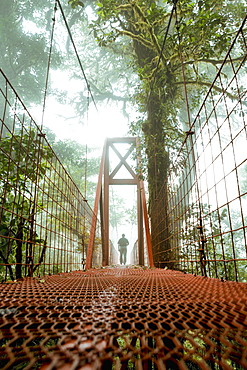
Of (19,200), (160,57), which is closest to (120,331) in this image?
(19,200)

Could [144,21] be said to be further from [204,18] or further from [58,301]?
[58,301]

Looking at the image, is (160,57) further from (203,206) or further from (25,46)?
(25,46)

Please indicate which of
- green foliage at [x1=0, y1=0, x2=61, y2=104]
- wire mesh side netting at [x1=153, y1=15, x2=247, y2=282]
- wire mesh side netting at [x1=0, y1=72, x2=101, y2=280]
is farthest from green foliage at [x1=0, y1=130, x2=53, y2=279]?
green foliage at [x1=0, y1=0, x2=61, y2=104]

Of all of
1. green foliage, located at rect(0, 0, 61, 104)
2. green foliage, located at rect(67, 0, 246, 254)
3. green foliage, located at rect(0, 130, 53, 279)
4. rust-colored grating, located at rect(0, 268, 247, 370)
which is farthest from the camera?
green foliage, located at rect(0, 0, 61, 104)

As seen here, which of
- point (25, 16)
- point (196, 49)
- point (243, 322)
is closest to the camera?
point (243, 322)

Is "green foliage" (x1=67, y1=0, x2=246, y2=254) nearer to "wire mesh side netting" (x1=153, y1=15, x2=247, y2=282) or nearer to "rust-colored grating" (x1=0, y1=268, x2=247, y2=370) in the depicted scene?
"wire mesh side netting" (x1=153, y1=15, x2=247, y2=282)

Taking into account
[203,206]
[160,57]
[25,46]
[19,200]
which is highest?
A: [25,46]

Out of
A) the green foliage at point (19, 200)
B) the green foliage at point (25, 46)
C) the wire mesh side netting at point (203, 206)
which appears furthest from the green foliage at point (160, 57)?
the green foliage at point (25, 46)

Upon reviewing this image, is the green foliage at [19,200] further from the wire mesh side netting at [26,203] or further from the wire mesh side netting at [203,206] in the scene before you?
the wire mesh side netting at [203,206]

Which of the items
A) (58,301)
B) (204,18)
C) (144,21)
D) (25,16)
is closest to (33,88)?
(25,16)

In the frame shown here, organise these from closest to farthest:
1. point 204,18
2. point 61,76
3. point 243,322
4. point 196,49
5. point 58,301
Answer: point 243,322, point 58,301, point 204,18, point 196,49, point 61,76

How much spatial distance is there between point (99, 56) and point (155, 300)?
50.0 ft

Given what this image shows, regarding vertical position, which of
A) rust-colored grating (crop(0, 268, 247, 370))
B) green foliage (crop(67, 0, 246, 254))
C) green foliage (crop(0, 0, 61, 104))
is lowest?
rust-colored grating (crop(0, 268, 247, 370))

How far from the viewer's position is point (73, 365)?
28 cm
